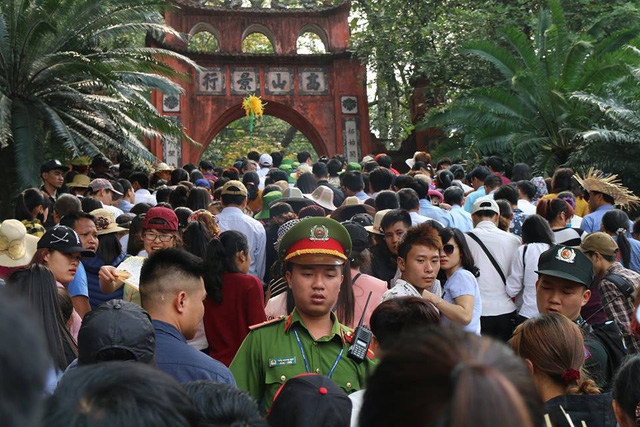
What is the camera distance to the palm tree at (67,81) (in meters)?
13.8

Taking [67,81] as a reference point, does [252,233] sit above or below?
below

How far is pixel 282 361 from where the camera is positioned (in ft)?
Result: 13.2

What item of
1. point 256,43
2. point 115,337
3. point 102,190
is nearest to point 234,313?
point 115,337

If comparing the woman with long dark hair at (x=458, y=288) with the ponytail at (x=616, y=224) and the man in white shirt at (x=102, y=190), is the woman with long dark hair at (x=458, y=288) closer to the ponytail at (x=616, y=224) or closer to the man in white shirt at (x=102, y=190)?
the ponytail at (x=616, y=224)

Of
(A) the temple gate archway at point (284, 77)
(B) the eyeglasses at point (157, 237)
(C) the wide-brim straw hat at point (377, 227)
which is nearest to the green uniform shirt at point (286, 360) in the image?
(B) the eyeglasses at point (157, 237)

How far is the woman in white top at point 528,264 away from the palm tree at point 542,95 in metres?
9.71

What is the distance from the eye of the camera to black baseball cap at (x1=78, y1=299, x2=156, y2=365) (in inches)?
126

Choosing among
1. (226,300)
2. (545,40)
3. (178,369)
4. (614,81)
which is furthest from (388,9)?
(178,369)

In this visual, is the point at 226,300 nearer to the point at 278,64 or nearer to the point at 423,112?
the point at 423,112

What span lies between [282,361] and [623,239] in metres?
4.37

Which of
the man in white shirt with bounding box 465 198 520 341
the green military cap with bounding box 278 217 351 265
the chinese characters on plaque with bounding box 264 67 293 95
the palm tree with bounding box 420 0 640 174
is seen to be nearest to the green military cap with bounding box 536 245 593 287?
the green military cap with bounding box 278 217 351 265

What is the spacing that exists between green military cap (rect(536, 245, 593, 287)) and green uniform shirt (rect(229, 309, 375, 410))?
1.46m

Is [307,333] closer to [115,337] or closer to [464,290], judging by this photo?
[115,337]

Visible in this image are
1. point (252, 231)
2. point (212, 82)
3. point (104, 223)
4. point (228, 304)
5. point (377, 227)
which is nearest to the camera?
point (228, 304)
